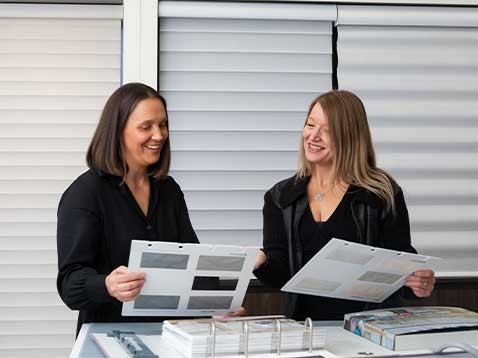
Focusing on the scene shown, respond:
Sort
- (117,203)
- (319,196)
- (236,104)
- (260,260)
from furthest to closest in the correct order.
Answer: (236,104), (319,196), (260,260), (117,203)

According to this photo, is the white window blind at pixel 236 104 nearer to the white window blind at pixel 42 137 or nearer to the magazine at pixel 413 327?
the white window blind at pixel 42 137

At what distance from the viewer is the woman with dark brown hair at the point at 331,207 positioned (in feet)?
8.59

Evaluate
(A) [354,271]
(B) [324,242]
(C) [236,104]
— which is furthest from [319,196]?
(C) [236,104]

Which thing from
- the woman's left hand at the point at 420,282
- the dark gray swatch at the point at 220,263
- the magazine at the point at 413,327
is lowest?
the magazine at the point at 413,327

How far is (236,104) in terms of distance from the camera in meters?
3.90

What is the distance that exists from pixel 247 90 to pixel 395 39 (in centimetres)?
79

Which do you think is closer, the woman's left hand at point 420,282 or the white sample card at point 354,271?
the white sample card at point 354,271

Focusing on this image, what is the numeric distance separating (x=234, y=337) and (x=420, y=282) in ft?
2.53

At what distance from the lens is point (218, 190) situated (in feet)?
12.8

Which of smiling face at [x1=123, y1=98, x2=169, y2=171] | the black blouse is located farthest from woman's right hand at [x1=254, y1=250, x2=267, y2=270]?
smiling face at [x1=123, y1=98, x2=169, y2=171]

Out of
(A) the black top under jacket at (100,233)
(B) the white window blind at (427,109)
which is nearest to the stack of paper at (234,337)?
(A) the black top under jacket at (100,233)

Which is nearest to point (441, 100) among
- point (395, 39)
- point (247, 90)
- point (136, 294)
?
point (395, 39)

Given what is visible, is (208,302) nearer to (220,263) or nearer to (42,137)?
(220,263)

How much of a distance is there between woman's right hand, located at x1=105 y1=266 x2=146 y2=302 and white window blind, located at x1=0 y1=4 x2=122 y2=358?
1.94 meters
